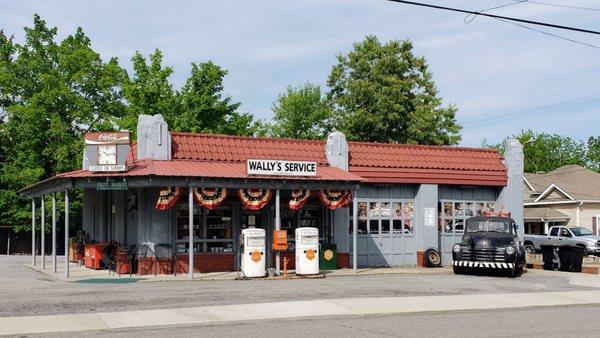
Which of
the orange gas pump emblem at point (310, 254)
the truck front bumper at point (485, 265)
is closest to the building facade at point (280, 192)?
the orange gas pump emblem at point (310, 254)

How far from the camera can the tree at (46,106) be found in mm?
46031

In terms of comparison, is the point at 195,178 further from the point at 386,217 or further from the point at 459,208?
the point at 459,208

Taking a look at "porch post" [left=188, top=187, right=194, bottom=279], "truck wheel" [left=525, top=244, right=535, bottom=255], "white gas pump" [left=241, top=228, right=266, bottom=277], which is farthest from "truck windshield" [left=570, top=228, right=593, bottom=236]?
"porch post" [left=188, top=187, right=194, bottom=279]

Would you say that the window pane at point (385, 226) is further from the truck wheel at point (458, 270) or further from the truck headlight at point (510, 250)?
the truck headlight at point (510, 250)

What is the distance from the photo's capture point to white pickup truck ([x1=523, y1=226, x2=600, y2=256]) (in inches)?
1572

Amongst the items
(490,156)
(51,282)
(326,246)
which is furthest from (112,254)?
(490,156)

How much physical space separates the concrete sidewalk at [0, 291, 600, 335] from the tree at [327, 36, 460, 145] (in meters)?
36.1

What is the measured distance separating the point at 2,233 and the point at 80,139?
7406mm

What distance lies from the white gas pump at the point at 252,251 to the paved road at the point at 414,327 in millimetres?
8395

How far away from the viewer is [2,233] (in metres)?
46.6

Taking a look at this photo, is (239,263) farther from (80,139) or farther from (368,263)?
(80,139)

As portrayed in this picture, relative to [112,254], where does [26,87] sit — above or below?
above

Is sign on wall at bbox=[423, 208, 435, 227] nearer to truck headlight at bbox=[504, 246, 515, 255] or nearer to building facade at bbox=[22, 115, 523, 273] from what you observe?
building facade at bbox=[22, 115, 523, 273]

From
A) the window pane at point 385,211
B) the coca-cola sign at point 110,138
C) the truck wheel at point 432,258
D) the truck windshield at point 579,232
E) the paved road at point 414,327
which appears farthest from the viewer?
the truck windshield at point 579,232
